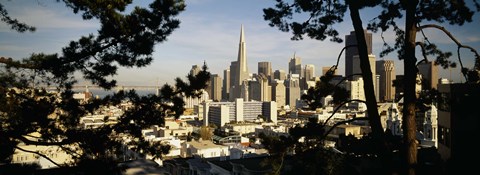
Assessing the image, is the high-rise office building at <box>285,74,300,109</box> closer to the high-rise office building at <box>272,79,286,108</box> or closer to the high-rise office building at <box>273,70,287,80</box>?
the high-rise office building at <box>272,79,286,108</box>

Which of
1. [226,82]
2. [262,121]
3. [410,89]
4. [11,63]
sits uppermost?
[226,82]

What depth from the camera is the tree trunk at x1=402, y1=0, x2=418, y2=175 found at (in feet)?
12.0

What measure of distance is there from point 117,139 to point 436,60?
469cm

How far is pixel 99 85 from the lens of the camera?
5.38 meters

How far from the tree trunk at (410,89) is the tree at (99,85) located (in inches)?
102

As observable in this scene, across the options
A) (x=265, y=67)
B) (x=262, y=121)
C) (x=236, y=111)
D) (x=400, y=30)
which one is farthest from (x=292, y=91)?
(x=400, y=30)

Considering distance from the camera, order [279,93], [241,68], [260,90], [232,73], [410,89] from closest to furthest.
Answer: [410,89], [260,90], [279,93], [241,68], [232,73]

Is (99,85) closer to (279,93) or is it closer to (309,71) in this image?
(279,93)

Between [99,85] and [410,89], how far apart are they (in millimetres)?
4382

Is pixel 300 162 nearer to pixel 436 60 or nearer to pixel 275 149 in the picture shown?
pixel 275 149

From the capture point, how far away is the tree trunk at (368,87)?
3.74 metres

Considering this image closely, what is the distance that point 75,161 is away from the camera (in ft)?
13.8

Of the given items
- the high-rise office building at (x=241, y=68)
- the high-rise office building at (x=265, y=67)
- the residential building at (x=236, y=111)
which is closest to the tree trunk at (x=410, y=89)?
the residential building at (x=236, y=111)

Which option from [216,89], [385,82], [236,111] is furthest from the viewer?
[216,89]
